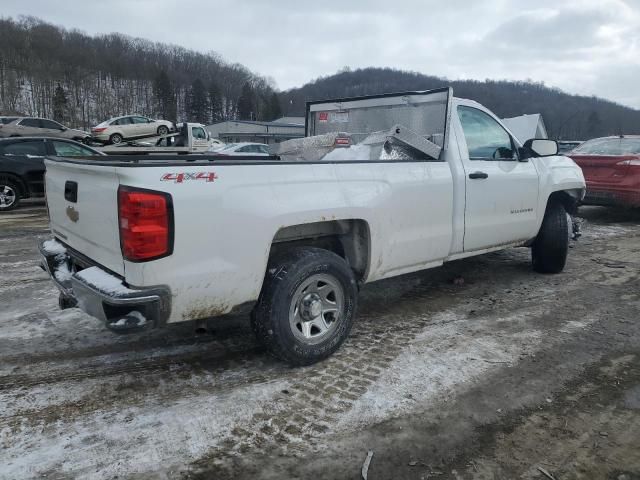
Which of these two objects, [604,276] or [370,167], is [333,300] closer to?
[370,167]

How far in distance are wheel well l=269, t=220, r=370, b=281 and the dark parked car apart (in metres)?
8.55

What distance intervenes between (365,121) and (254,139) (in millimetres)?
72999

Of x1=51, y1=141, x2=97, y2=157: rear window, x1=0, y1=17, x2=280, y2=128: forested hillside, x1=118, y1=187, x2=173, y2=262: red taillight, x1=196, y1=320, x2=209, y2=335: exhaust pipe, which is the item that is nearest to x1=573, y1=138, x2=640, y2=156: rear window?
x1=196, y1=320, x2=209, y2=335: exhaust pipe

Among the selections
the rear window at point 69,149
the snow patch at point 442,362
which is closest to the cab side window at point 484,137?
the snow patch at point 442,362

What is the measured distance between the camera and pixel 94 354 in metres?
3.48

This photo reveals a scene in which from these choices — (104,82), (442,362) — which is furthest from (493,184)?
(104,82)

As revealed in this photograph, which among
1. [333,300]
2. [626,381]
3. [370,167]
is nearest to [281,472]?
[333,300]

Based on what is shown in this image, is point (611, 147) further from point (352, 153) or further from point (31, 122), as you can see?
point (31, 122)

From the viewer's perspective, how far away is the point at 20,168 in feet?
33.9

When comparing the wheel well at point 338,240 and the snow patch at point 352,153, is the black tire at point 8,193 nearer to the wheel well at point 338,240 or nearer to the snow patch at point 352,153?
the snow patch at point 352,153

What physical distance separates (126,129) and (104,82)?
10230cm

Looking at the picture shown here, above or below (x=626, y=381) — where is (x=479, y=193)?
above

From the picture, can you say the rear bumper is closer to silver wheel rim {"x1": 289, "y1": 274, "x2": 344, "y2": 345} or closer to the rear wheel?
silver wheel rim {"x1": 289, "y1": 274, "x2": 344, "y2": 345}

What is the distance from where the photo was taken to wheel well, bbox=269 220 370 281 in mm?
3377
